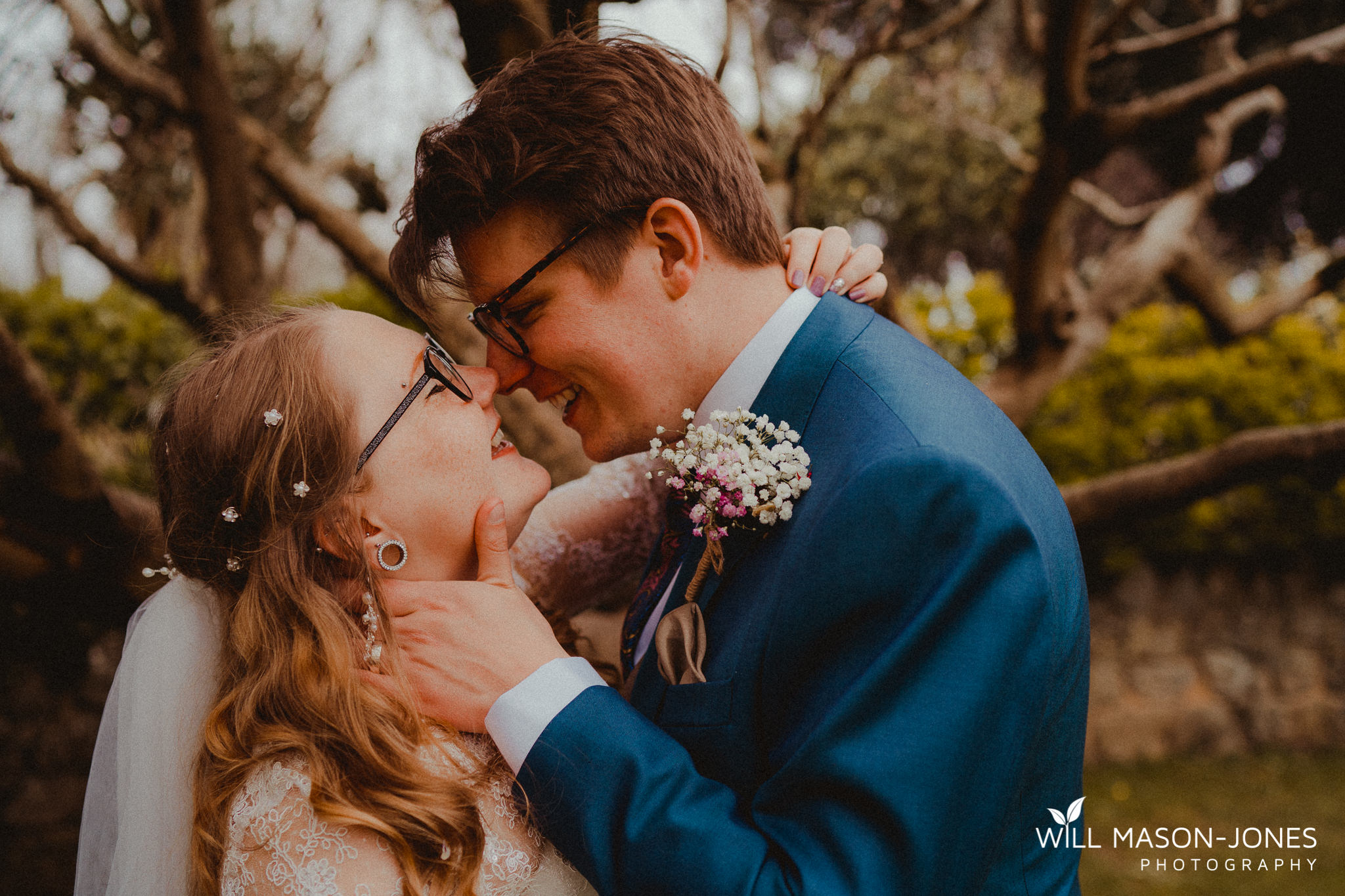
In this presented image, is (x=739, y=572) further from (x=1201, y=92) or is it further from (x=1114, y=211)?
(x=1114, y=211)

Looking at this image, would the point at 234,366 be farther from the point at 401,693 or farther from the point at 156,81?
the point at 156,81

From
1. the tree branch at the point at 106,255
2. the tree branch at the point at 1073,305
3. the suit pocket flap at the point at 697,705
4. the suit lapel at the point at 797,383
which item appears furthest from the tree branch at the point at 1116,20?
the tree branch at the point at 106,255

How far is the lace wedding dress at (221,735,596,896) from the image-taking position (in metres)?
1.62

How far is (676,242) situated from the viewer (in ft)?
6.43

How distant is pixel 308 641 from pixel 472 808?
48cm

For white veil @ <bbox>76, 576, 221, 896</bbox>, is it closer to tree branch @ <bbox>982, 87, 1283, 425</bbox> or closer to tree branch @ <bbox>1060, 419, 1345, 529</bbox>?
tree branch @ <bbox>1060, 419, 1345, 529</bbox>

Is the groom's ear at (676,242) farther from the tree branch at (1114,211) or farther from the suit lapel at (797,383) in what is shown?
the tree branch at (1114,211)

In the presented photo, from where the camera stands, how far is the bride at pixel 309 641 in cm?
168

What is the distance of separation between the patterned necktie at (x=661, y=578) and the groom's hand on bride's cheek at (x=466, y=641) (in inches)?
11.3

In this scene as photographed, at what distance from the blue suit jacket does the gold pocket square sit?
3cm

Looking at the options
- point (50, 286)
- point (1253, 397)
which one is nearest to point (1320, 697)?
point (1253, 397)

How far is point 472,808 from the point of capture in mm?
1744

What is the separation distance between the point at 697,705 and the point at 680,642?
146 mm

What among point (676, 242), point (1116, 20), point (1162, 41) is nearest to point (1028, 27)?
point (1116, 20)
